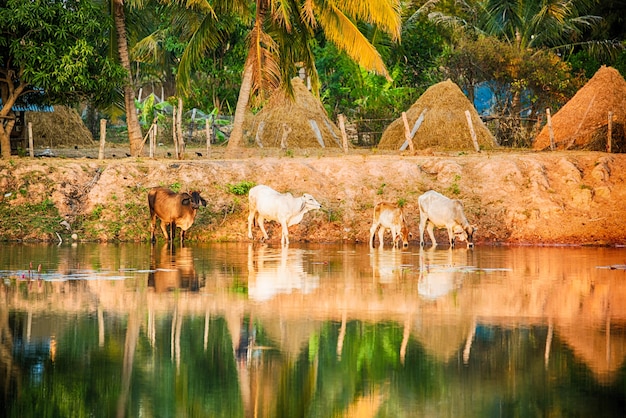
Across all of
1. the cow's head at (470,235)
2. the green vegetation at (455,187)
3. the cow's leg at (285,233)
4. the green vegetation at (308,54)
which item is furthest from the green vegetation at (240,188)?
the cow's head at (470,235)

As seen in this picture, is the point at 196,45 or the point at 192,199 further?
the point at 196,45

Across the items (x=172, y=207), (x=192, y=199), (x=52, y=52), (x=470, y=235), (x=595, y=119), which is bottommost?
(x=470, y=235)

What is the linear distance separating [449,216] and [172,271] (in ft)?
29.3

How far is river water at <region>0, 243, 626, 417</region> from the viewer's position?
905 cm

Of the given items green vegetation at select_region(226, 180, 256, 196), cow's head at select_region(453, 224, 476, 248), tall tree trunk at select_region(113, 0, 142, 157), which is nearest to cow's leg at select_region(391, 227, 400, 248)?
Result: cow's head at select_region(453, 224, 476, 248)

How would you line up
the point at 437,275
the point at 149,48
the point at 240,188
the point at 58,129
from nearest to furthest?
1. the point at 437,275
2. the point at 240,188
3. the point at 58,129
4. the point at 149,48

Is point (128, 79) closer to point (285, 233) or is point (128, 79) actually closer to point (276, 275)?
point (285, 233)

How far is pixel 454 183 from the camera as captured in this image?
28969 mm

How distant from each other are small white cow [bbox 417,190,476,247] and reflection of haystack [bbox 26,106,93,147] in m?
21.7

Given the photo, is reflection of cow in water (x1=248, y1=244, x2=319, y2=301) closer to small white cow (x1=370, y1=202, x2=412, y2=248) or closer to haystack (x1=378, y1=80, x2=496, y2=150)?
small white cow (x1=370, y1=202, x2=412, y2=248)

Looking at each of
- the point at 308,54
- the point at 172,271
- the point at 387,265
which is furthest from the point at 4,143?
the point at 387,265

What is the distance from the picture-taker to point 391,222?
25.3 metres

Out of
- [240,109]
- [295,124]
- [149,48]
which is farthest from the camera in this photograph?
[149,48]

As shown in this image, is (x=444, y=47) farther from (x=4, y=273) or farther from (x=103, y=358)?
(x=103, y=358)
